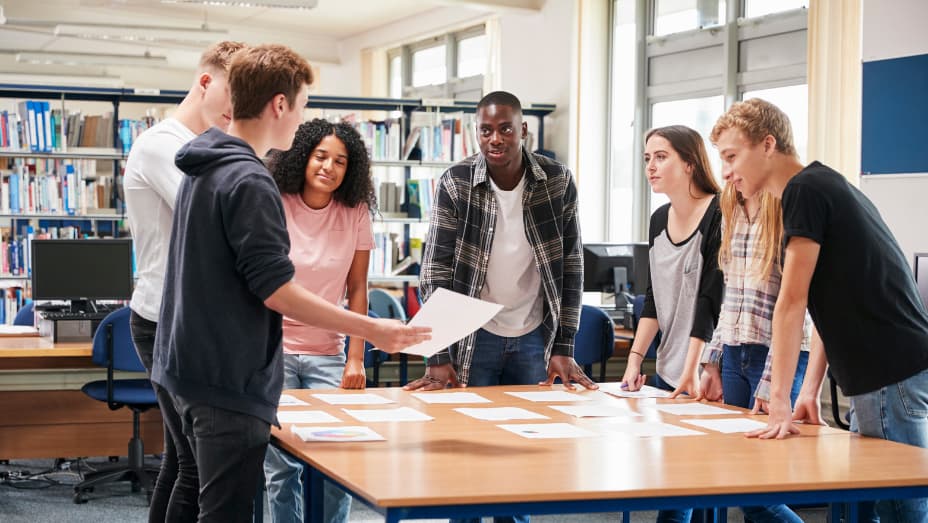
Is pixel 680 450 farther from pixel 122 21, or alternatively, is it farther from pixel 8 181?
pixel 122 21

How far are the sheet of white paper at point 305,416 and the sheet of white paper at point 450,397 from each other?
39cm

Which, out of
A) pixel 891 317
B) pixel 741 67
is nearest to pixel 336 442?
pixel 891 317

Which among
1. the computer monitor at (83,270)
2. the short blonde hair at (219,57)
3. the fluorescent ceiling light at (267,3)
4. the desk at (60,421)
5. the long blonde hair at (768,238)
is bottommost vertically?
the desk at (60,421)

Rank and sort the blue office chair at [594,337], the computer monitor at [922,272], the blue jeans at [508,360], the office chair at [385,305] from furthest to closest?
the office chair at [385,305] < the blue office chair at [594,337] < the computer monitor at [922,272] < the blue jeans at [508,360]

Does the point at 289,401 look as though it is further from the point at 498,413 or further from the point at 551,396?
the point at 551,396

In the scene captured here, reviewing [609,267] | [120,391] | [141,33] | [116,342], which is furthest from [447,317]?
[141,33]

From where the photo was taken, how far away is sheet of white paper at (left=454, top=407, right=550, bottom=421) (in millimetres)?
2588

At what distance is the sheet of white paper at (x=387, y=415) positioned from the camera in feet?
8.29

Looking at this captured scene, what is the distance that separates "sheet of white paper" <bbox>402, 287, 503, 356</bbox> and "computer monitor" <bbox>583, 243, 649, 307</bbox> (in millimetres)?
3006

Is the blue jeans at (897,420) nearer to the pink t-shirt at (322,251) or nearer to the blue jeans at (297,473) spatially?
the blue jeans at (297,473)

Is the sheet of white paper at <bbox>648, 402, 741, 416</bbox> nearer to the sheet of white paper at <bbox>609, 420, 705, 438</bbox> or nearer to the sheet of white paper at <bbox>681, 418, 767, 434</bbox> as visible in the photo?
the sheet of white paper at <bbox>681, 418, 767, 434</bbox>

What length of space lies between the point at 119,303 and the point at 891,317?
437 centimetres

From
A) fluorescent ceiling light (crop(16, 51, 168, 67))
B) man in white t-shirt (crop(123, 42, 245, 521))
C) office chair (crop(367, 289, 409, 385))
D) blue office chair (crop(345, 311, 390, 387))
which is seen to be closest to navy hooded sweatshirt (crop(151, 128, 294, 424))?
man in white t-shirt (crop(123, 42, 245, 521))

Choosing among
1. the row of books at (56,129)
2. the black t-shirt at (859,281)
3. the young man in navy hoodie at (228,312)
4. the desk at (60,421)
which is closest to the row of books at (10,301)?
the row of books at (56,129)
